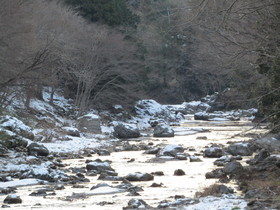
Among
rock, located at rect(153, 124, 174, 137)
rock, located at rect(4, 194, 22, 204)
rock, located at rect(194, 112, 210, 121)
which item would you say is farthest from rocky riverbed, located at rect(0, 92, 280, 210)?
rock, located at rect(194, 112, 210, 121)

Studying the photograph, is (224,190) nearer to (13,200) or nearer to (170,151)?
(13,200)

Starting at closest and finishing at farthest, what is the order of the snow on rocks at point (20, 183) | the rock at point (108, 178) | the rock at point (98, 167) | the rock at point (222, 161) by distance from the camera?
the snow on rocks at point (20, 183)
the rock at point (108, 178)
the rock at point (98, 167)
the rock at point (222, 161)

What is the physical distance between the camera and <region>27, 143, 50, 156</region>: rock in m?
17.6

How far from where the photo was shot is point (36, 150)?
17766mm

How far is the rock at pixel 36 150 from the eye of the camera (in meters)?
17.6

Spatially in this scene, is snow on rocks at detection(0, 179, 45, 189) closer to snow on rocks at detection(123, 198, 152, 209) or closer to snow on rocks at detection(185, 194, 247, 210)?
snow on rocks at detection(123, 198, 152, 209)

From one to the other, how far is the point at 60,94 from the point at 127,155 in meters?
19.6

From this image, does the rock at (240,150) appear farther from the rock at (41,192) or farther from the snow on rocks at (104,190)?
the rock at (41,192)

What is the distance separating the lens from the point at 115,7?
1606 inches

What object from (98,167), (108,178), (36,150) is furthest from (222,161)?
(36,150)

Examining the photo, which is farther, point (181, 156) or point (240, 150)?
point (240, 150)

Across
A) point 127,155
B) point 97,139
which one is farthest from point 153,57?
point 127,155

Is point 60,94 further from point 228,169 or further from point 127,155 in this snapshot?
point 228,169

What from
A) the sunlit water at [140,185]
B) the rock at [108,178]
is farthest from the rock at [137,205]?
the rock at [108,178]
